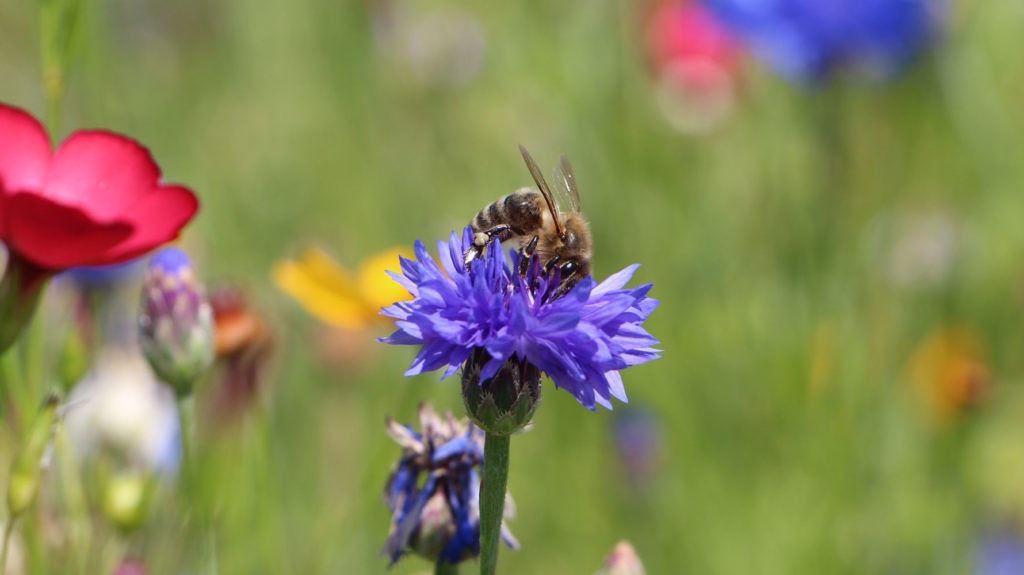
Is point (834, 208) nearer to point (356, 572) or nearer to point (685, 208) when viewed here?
point (685, 208)

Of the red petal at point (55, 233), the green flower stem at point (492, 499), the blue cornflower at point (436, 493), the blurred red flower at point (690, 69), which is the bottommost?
the green flower stem at point (492, 499)

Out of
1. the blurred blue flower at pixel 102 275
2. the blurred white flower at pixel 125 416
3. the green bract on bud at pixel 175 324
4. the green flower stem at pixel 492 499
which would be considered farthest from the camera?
the blurred blue flower at pixel 102 275

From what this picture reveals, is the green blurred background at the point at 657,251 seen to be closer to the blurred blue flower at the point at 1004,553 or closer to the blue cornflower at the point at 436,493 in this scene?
the blurred blue flower at the point at 1004,553

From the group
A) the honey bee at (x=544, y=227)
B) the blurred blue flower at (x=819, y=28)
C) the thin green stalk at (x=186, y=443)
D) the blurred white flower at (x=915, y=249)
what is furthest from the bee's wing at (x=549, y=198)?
the blurred white flower at (x=915, y=249)

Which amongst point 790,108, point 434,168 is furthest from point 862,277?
point 434,168

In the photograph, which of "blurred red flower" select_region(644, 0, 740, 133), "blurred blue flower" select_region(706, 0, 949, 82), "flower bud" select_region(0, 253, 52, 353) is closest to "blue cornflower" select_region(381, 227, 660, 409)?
"flower bud" select_region(0, 253, 52, 353)

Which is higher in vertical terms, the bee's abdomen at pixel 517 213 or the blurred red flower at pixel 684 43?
the blurred red flower at pixel 684 43

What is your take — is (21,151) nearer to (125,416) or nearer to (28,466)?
(28,466)
